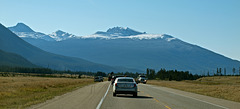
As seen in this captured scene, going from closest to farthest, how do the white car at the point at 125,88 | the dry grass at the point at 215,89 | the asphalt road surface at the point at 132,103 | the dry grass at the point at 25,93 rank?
the asphalt road surface at the point at 132,103 → the dry grass at the point at 25,93 → the white car at the point at 125,88 → the dry grass at the point at 215,89

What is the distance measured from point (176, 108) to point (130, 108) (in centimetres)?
286

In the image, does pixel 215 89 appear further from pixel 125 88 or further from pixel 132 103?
pixel 132 103

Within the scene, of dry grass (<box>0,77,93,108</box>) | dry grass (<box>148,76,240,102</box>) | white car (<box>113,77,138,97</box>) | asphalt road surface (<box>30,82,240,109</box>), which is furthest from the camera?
dry grass (<box>148,76,240,102</box>)

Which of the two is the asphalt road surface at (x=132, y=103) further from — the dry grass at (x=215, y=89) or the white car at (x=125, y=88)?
the dry grass at (x=215, y=89)

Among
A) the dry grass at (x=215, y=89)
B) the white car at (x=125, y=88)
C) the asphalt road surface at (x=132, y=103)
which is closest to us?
the asphalt road surface at (x=132, y=103)

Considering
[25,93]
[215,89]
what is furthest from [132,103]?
[215,89]

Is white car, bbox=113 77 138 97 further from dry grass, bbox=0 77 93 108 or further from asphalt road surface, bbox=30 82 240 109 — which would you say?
dry grass, bbox=0 77 93 108

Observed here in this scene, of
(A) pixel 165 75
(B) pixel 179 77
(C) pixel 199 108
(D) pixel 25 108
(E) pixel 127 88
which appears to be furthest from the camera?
(A) pixel 165 75

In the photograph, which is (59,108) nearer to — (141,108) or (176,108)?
(141,108)

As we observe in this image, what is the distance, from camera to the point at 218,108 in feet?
69.5

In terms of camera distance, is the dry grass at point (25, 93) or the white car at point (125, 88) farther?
the white car at point (125, 88)

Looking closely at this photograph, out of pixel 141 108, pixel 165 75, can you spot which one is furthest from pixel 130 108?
pixel 165 75

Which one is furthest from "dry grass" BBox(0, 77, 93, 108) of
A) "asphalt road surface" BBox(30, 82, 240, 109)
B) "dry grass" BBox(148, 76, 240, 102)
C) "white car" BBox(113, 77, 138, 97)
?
"dry grass" BBox(148, 76, 240, 102)

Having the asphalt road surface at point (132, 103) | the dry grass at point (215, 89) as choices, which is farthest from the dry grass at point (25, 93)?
the dry grass at point (215, 89)
